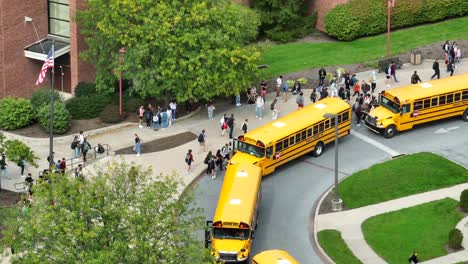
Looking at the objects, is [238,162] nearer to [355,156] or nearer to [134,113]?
[355,156]

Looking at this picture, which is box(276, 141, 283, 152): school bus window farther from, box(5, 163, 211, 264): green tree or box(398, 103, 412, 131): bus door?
box(5, 163, 211, 264): green tree

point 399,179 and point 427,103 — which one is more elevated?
point 427,103

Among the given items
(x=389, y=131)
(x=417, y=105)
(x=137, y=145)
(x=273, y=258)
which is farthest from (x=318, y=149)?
(x=273, y=258)

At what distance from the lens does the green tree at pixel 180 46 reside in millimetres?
65750

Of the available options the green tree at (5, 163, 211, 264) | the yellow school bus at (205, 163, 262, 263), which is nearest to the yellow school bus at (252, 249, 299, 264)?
the yellow school bus at (205, 163, 262, 263)

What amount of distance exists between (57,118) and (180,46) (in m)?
8.66

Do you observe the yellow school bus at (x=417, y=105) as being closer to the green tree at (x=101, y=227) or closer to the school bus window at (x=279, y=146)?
the school bus window at (x=279, y=146)

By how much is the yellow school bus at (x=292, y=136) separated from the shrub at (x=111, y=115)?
877 cm

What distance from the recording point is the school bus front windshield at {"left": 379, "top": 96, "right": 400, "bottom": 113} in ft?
211

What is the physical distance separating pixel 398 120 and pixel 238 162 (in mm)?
11542

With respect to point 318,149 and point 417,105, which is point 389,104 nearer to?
point 417,105

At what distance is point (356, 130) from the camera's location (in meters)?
65.9

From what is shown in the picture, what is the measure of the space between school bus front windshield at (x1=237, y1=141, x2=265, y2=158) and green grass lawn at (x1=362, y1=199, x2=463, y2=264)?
23.7ft

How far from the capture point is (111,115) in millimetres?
68312
